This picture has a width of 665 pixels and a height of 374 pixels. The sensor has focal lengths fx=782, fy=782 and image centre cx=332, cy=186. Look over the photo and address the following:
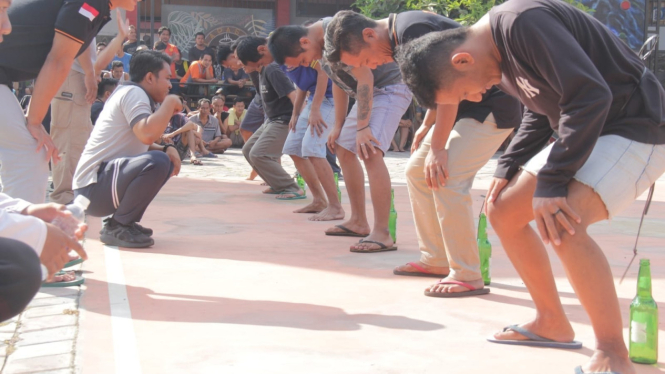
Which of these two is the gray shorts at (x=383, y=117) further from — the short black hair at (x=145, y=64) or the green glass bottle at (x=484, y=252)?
the short black hair at (x=145, y=64)

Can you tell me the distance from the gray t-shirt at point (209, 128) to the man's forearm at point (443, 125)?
1314 cm

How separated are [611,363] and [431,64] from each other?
1380 millimetres

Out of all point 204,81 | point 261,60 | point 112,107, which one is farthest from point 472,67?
point 204,81

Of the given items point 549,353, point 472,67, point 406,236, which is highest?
point 472,67

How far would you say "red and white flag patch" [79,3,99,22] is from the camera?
460cm

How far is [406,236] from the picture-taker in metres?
7.03

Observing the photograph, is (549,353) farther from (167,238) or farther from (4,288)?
(167,238)

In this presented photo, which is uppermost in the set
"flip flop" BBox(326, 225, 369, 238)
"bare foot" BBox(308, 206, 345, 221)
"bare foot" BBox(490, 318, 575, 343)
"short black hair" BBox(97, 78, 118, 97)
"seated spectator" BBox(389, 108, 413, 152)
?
"bare foot" BBox(490, 318, 575, 343)

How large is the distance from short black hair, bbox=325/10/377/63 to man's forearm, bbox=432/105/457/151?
0.88 meters

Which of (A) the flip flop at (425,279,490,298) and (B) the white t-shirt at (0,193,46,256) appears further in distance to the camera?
(A) the flip flop at (425,279,490,298)

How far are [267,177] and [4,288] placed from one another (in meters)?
7.44

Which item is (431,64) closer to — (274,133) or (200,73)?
(274,133)

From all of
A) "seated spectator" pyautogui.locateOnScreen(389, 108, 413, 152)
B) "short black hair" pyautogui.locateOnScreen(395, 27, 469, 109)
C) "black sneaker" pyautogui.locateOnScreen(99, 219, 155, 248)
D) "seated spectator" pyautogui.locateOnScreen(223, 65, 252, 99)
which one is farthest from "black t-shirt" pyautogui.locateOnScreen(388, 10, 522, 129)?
"seated spectator" pyautogui.locateOnScreen(389, 108, 413, 152)

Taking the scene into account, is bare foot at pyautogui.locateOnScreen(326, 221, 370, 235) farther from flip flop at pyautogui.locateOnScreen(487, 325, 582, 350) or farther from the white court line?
flip flop at pyautogui.locateOnScreen(487, 325, 582, 350)
